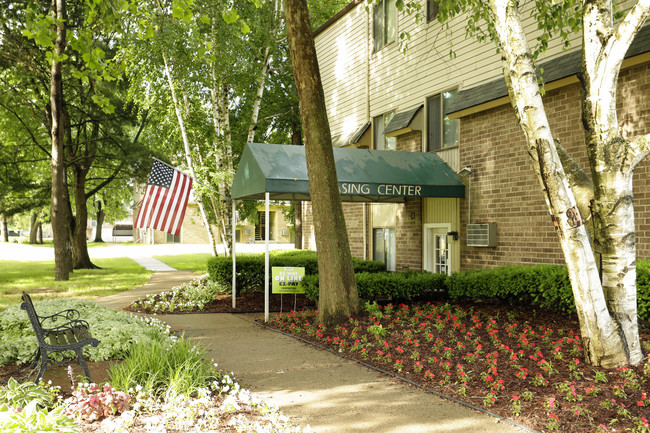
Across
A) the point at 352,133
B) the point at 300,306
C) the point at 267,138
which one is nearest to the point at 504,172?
the point at 300,306

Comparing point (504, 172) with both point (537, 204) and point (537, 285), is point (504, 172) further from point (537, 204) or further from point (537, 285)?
point (537, 285)

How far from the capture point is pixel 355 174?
1105 centimetres

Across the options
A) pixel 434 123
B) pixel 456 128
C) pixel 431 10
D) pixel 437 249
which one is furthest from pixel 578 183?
pixel 431 10

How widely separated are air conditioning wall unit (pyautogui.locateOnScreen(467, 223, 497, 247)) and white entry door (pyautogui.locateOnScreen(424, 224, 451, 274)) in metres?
1.24

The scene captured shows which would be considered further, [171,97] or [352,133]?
[352,133]

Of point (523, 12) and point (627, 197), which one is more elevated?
point (523, 12)

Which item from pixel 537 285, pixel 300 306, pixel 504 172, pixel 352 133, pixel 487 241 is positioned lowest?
pixel 300 306

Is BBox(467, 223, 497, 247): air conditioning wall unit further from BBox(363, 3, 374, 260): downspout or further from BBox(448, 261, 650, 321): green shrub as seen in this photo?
BBox(363, 3, 374, 260): downspout

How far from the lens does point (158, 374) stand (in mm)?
5293

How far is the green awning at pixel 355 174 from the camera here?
10047mm

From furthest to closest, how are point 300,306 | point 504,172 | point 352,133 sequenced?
point 352,133 → point 300,306 → point 504,172

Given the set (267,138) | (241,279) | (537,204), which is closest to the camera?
(537,204)

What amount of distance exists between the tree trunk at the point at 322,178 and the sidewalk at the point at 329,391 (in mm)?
990

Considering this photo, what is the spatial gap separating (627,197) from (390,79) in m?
10.2
